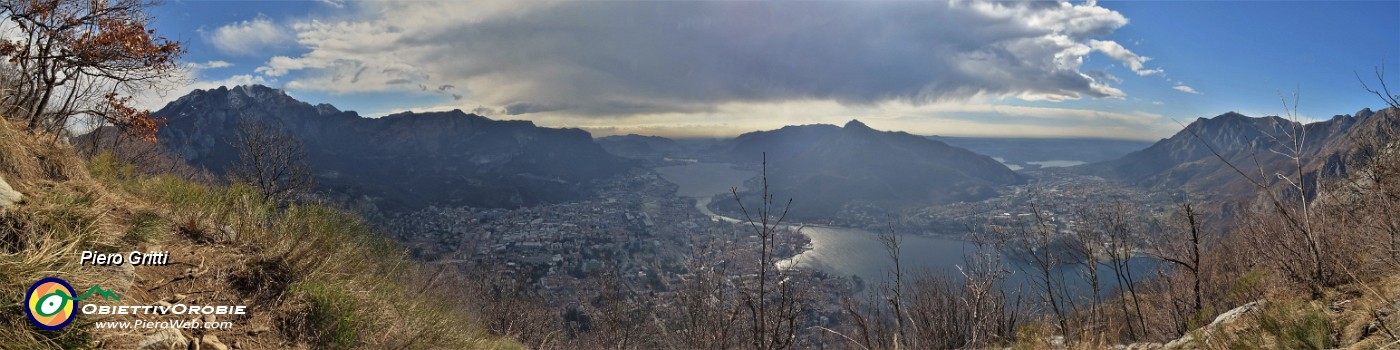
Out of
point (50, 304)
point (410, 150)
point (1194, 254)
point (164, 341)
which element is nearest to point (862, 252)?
point (1194, 254)

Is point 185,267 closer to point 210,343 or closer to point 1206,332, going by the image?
point 210,343

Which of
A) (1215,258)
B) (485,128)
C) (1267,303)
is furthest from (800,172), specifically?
(1267,303)

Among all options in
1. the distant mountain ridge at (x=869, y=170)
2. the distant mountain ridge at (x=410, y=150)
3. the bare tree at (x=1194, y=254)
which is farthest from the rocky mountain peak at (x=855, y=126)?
the bare tree at (x=1194, y=254)

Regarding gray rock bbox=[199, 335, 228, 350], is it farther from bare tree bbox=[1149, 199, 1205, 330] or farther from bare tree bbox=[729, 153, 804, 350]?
bare tree bbox=[1149, 199, 1205, 330]

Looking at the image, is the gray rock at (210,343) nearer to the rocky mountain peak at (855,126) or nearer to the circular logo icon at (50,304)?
the circular logo icon at (50,304)

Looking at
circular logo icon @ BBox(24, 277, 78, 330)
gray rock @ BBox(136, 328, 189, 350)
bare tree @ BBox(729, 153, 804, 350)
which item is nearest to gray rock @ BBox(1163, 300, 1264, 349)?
bare tree @ BBox(729, 153, 804, 350)

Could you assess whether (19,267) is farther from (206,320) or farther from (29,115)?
(29,115)
